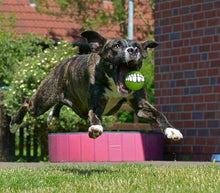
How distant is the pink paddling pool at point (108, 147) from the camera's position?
12.7 m

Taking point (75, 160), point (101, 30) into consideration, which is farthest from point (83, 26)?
point (75, 160)

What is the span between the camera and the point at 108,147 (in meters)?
12.7

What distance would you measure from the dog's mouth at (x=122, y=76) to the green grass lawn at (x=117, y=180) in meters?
0.92

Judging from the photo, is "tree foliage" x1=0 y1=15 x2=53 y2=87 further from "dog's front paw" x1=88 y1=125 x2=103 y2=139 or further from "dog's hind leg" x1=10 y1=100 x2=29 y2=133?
"dog's front paw" x1=88 y1=125 x2=103 y2=139

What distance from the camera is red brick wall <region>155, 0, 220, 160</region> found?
41.5 feet

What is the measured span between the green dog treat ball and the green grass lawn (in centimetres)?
96

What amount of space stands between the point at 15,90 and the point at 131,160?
3033mm

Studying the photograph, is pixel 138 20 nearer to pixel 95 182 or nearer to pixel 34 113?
pixel 34 113

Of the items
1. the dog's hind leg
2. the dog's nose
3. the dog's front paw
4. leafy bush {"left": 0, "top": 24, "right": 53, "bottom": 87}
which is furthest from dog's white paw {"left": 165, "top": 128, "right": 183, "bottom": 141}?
leafy bush {"left": 0, "top": 24, "right": 53, "bottom": 87}

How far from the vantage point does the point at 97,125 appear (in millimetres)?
8414

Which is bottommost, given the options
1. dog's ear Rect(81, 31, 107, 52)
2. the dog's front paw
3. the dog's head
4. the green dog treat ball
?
the dog's front paw

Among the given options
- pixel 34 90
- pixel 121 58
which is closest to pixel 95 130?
pixel 121 58

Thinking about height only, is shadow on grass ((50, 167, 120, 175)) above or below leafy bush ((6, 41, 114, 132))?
below

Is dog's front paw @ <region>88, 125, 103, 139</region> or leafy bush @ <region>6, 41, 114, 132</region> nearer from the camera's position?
dog's front paw @ <region>88, 125, 103, 139</region>
